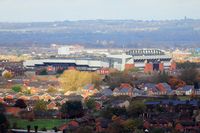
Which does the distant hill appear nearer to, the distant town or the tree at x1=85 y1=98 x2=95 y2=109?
the distant town

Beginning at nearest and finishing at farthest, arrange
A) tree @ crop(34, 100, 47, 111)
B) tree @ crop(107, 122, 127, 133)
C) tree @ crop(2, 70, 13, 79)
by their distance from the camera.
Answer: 1. tree @ crop(107, 122, 127, 133)
2. tree @ crop(34, 100, 47, 111)
3. tree @ crop(2, 70, 13, 79)

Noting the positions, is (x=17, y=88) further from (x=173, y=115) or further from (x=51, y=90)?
(x=173, y=115)

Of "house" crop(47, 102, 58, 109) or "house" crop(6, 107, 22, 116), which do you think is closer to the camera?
"house" crop(6, 107, 22, 116)

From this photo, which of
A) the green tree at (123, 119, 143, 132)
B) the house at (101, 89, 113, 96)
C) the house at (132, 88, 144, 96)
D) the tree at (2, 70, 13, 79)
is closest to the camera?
the green tree at (123, 119, 143, 132)

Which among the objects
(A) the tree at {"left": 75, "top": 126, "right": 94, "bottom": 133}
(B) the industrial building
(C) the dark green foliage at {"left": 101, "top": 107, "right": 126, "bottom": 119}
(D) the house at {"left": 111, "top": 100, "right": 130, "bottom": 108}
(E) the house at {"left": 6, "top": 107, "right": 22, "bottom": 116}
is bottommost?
(B) the industrial building

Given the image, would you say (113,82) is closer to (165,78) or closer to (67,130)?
(165,78)

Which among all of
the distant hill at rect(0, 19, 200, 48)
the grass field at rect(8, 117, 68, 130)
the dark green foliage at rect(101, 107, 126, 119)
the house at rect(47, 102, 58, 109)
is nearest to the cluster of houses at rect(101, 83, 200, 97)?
the house at rect(47, 102, 58, 109)

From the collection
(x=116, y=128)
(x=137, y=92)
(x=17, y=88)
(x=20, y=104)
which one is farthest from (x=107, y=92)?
(x=116, y=128)
